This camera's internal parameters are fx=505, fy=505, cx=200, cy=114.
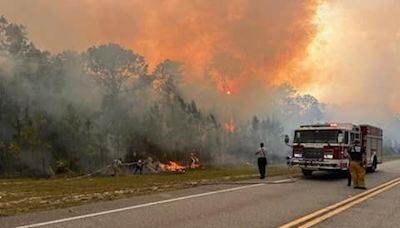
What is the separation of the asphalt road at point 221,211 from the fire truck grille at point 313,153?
280 inches

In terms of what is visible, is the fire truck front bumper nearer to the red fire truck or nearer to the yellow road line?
the red fire truck

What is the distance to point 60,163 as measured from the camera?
165ft

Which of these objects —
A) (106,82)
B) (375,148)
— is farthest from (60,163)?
(375,148)

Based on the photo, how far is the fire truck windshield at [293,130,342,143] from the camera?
2491 centimetres

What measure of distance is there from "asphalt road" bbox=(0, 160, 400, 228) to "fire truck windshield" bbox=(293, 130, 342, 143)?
24.1 feet

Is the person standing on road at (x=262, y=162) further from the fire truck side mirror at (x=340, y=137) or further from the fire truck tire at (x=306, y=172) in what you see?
the fire truck side mirror at (x=340, y=137)

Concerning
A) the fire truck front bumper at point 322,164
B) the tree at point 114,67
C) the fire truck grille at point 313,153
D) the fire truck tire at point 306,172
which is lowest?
the fire truck tire at point 306,172

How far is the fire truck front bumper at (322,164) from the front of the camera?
24.3 meters

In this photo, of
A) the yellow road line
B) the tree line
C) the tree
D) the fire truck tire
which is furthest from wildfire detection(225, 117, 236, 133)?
the yellow road line

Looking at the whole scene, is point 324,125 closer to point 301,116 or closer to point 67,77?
point 67,77

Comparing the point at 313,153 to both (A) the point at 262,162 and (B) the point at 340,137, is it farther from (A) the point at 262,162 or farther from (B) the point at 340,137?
(A) the point at 262,162

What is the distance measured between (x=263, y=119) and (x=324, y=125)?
60.8 meters

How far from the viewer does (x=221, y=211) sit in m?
12.2

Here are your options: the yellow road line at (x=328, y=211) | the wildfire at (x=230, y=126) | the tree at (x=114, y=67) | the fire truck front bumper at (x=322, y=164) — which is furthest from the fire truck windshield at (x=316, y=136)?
the wildfire at (x=230, y=126)
